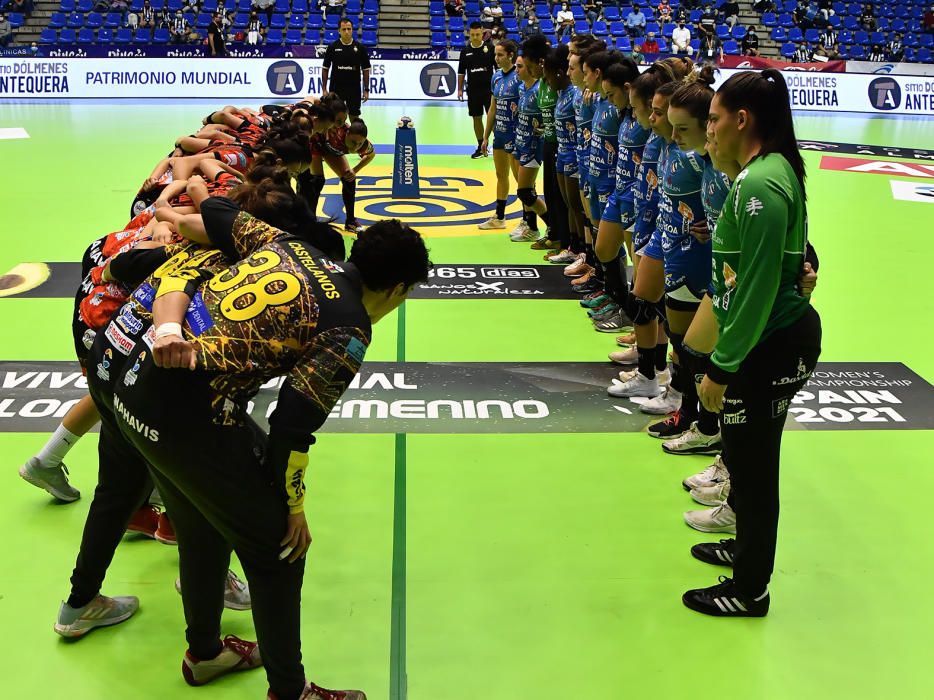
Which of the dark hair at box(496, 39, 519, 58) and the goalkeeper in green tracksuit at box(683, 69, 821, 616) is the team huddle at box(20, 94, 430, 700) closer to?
the goalkeeper in green tracksuit at box(683, 69, 821, 616)

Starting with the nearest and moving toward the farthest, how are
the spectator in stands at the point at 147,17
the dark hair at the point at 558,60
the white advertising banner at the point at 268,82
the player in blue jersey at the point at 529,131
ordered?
the dark hair at the point at 558,60
the player in blue jersey at the point at 529,131
the white advertising banner at the point at 268,82
the spectator in stands at the point at 147,17

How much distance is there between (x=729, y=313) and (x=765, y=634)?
4.25ft

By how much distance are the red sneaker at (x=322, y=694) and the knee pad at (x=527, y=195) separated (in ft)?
22.6

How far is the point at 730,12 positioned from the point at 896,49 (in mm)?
4306

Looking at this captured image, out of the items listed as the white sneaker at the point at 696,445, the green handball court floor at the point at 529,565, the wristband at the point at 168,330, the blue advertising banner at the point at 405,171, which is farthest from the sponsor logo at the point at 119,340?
the blue advertising banner at the point at 405,171

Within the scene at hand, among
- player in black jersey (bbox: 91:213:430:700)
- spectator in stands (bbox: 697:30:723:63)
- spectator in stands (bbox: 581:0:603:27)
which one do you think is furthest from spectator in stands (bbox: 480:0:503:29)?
player in black jersey (bbox: 91:213:430:700)

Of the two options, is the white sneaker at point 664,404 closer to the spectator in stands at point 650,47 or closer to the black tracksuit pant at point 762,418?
the black tracksuit pant at point 762,418

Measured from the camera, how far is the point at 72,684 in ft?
10.4

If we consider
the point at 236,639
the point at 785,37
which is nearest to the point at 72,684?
the point at 236,639

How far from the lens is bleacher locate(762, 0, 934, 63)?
24.3 metres

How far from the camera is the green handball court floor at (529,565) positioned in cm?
326

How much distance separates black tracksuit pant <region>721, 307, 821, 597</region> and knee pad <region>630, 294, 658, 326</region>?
7.35 feet

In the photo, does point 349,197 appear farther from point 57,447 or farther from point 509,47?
point 57,447

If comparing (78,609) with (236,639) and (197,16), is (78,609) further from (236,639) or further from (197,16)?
(197,16)
